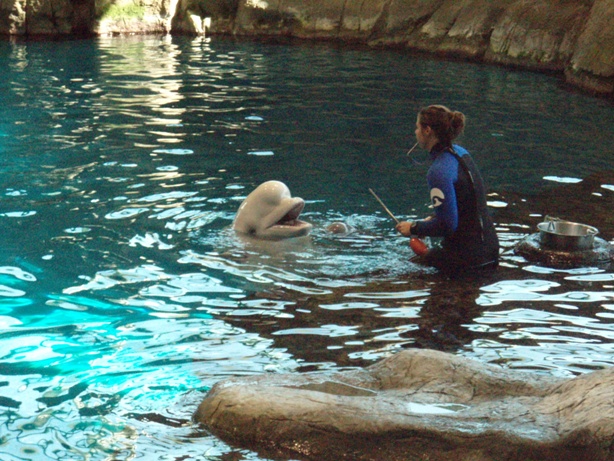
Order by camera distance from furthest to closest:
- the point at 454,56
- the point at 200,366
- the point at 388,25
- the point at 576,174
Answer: the point at 388,25, the point at 454,56, the point at 576,174, the point at 200,366

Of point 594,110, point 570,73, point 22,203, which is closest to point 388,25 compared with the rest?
point 570,73

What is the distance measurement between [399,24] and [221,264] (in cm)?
1598

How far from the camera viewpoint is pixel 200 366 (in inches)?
183

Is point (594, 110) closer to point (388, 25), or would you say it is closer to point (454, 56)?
point (454, 56)

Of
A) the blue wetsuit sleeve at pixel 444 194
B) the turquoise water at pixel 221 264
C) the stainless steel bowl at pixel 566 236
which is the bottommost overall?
the turquoise water at pixel 221 264

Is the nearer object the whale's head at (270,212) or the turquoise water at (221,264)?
the turquoise water at (221,264)

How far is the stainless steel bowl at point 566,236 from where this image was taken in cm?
642

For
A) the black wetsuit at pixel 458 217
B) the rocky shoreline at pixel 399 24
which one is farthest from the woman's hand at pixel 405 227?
the rocky shoreline at pixel 399 24

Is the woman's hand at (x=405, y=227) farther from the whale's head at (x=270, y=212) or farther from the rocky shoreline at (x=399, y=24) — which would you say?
the rocky shoreline at (x=399, y=24)

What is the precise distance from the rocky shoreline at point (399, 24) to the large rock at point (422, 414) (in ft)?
39.4

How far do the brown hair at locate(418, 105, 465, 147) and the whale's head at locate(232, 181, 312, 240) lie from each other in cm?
146

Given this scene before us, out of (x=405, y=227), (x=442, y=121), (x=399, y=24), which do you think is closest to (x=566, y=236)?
(x=405, y=227)

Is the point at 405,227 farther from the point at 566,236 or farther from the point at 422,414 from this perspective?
the point at 422,414

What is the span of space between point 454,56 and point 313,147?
33.0 ft
